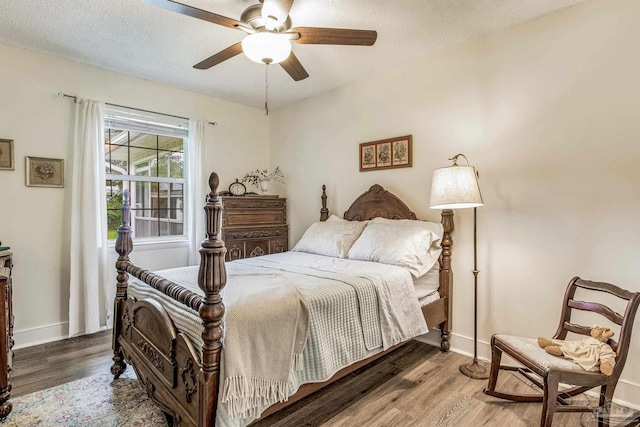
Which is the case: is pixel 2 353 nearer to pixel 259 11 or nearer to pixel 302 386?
pixel 302 386

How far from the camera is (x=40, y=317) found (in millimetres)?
3031

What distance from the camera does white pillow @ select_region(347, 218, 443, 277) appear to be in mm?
2637

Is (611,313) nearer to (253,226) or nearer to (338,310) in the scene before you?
(338,310)

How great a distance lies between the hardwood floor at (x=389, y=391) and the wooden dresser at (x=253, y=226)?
5.01ft

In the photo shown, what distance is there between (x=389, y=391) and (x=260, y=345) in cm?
116

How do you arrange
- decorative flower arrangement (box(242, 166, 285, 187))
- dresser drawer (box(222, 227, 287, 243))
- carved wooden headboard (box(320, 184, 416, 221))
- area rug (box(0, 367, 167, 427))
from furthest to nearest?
decorative flower arrangement (box(242, 166, 285, 187)) → dresser drawer (box(222, 227, 287, 243)) → carved wooden headboard (box(320, 184, 416, 221)) → area rug (box(0, 367, 167, 427))


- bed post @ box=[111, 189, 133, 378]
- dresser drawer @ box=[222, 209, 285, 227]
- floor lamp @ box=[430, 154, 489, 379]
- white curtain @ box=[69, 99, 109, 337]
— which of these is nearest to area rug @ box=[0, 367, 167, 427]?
bed post @ box=[111, 189, 133, 378]

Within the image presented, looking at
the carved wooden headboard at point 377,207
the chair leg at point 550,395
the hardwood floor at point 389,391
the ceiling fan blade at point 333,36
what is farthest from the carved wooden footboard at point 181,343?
the carved wooden headboard at point 377,207

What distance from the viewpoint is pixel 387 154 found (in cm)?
336

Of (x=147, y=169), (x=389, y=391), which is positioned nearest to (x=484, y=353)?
(x=389, y=391)

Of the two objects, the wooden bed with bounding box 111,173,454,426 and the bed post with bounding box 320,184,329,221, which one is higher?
the bed post with bounding box 320,184,329,221

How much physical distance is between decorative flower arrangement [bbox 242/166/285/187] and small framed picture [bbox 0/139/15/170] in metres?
2.28

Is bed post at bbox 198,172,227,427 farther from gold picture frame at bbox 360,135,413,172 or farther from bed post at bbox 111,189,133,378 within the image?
gold picture frame at bbox 360,135,413,172

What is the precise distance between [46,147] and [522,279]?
4.20 m
